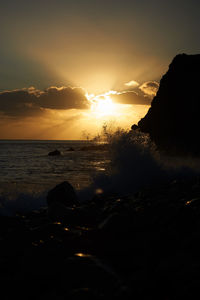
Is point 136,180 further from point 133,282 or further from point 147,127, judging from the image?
point 147,127

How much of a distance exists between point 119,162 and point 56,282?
9978mm

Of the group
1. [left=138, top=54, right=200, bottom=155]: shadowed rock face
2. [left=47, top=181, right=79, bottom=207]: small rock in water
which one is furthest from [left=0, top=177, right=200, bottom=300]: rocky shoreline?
[left=138, top=54, right=200, bottom=155]: shadowed rock face

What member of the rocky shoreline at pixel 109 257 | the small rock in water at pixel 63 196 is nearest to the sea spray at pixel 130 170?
the small rock in water at pixel 63 196

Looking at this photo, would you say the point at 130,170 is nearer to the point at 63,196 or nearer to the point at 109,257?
the point at 63,196

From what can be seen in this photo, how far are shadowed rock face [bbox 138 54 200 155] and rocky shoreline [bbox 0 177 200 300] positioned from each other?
36210 millimetres

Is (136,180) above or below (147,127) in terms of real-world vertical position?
below

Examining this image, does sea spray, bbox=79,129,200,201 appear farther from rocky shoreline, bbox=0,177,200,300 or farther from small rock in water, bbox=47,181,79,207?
rocky shoreline, bbox=0,177,200,300

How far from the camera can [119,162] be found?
12.5 m

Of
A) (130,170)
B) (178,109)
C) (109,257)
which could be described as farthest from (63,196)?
(178,109)

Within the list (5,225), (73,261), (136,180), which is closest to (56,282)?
(73,261)

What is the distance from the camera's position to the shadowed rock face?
1635 inches

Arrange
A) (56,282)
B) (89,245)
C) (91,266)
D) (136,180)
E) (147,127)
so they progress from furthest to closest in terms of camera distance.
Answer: (147,127) < (136,180) < (89,245) < (91,266) < (56,282)

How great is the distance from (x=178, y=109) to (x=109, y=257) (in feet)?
151

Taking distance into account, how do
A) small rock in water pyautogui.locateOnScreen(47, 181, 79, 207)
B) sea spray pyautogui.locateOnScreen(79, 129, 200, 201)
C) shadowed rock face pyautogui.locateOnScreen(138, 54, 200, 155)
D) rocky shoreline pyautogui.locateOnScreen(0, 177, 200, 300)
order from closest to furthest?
rocky shoreline pyautogui.locateOnScreen(0, 177, 200, 300) < small rock in water pyautogui.locateOnScreen(47, 181, 79, 207) < sea spray pyautogui.locateOnScreen(79, 129, 200, 201) < shadowed rock face pyautogui.locateOnScreen(138, 54, 200, 155)
